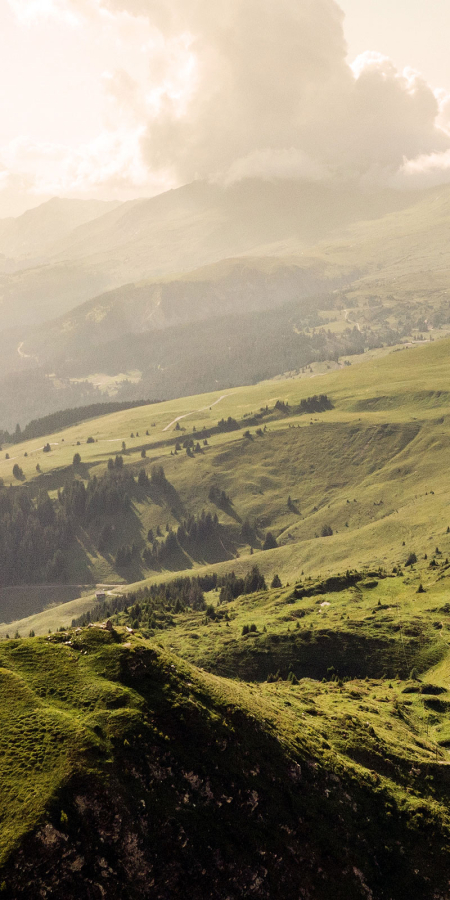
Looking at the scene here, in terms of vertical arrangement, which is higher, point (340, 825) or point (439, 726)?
point (340, 825)

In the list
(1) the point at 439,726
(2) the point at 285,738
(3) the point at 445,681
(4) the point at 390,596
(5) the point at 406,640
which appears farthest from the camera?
(4) the point at 390,596

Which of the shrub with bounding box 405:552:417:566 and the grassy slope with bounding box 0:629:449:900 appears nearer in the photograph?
the grassy slope with bounding box 0:629:449:900

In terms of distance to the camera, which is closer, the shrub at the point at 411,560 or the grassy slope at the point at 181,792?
the grassy slope at the point at 181,792

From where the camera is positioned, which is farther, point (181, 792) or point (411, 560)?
point (411, 560)

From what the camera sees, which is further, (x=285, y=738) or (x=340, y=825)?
(x=285, y=738)

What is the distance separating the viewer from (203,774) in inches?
1641

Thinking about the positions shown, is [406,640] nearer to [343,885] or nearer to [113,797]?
[343,885]

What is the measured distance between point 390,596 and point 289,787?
92.1 m

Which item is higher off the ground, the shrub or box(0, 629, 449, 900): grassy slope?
box(0, 629, 449, 900): grassy slope

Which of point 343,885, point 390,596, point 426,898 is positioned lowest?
point 390,596

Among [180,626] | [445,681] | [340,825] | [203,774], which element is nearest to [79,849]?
[203,774]

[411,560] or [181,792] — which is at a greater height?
[181,792]

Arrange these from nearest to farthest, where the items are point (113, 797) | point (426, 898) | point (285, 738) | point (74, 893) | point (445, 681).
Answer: point (74, 893) → point (113, 797) → point (426, 898) → point (285, 738) → point (445, 681)

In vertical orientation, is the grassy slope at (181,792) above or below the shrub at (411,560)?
above
